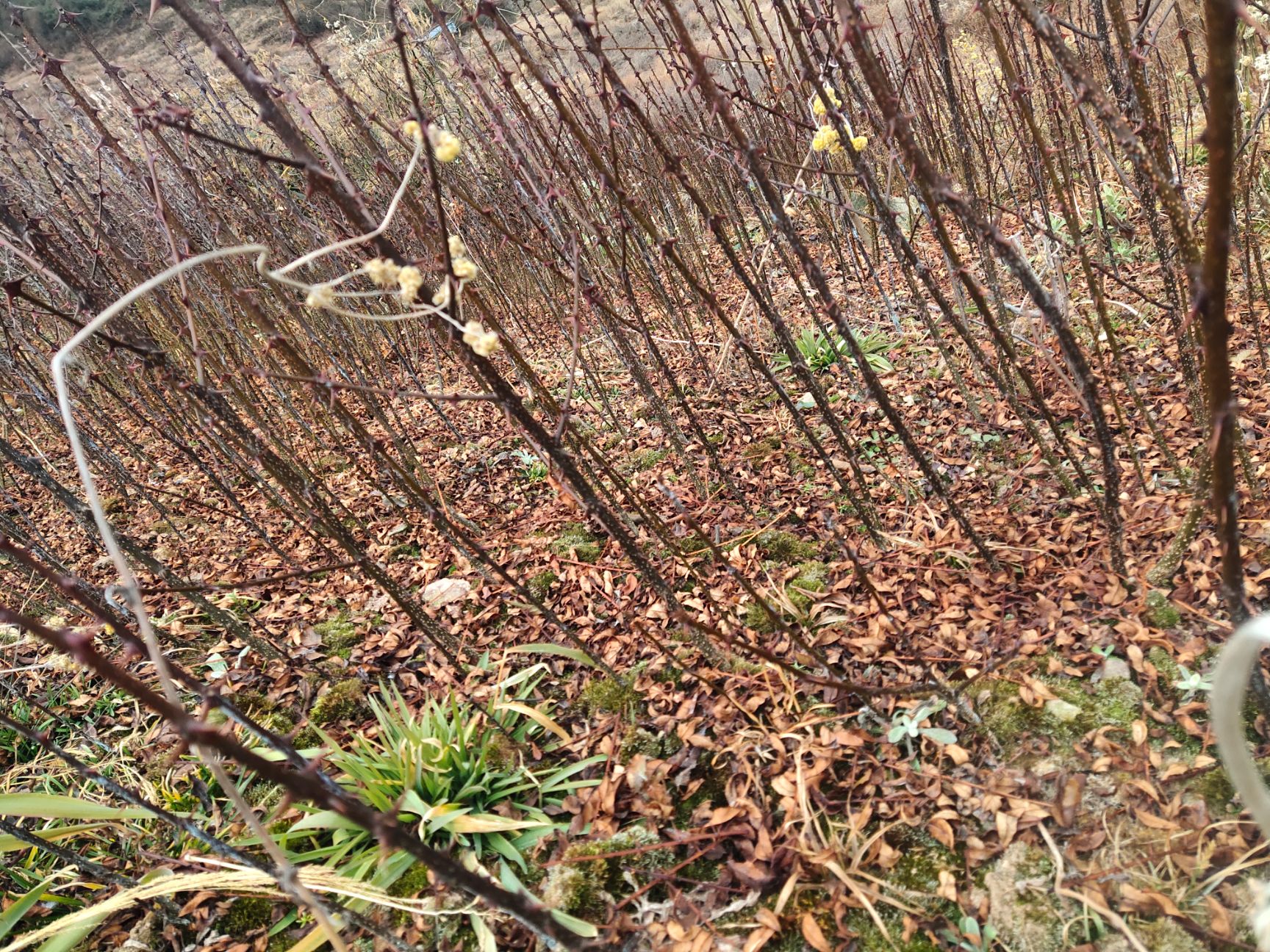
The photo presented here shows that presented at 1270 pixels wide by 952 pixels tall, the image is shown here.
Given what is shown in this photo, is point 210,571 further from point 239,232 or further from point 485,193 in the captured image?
point 485,193

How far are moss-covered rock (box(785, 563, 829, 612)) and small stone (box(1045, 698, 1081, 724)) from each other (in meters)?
0.67

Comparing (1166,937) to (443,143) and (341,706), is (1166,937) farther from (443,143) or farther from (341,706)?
(341,706)

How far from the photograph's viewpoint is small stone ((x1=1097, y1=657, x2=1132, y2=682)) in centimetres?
162

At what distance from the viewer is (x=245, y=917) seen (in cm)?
172

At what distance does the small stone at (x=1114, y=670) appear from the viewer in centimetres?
162

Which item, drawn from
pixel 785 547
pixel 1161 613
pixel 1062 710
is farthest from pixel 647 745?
pixel 1161 613

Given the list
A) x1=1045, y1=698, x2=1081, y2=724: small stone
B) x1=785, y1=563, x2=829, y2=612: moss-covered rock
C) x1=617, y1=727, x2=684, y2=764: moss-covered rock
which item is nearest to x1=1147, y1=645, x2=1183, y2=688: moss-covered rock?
x1=1045, y1=698, x2=1081, y2=724: small stone

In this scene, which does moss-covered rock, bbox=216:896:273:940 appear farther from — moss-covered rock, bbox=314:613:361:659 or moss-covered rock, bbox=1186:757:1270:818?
moss-covered rock, bbox=1186:757:1270:818

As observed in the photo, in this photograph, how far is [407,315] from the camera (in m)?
1.05

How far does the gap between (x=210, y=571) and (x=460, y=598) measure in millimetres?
1642

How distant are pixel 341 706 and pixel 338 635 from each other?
0.45 meters

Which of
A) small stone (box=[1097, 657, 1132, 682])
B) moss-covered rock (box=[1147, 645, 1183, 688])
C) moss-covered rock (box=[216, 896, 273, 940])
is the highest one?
moss-covered rock (box=[216, 896, 273, 940])

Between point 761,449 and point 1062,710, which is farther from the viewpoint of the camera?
point 761,449

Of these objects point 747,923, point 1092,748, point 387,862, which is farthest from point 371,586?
point 1092,748
